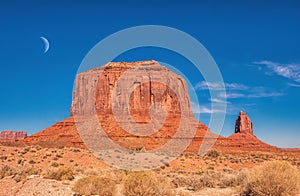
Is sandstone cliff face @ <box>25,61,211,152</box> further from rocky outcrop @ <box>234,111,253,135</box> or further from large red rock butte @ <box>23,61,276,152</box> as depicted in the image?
rocky outcrop @ <box>234,111,253,135</box>

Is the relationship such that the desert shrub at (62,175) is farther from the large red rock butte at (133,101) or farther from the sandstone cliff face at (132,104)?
the large red rock butte at (133,101)

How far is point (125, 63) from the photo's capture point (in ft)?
321

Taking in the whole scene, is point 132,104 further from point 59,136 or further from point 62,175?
point 62,175

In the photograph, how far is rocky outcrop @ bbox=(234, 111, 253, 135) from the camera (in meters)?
116

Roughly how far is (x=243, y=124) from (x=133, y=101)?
51380 millimetres

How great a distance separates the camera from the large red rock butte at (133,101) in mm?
70062

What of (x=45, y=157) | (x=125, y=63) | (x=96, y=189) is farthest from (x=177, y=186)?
(x=125, y=63)

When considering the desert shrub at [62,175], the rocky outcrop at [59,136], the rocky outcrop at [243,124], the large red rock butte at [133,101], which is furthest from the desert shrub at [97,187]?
the rocky outcrop at [243,124]

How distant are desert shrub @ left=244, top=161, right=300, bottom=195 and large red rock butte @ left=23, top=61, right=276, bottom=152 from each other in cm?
5284

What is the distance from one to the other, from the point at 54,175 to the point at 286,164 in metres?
12.3

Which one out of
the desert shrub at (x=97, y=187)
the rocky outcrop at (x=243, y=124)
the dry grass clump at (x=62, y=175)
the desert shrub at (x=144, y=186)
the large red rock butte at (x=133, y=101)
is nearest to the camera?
the desert shrub at (x=144, y=186)

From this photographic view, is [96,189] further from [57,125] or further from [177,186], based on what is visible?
[57,125]

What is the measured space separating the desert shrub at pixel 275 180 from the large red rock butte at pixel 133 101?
52.8 meters

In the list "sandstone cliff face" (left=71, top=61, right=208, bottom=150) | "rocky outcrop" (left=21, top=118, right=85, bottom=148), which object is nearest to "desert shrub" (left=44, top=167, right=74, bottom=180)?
"rocky outcrop" (left=21, top=118, right=85, bottom=148)
